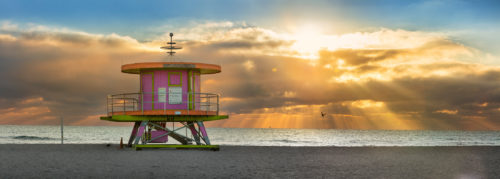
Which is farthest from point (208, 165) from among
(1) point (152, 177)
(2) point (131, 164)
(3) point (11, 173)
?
(3) point (11, 173)

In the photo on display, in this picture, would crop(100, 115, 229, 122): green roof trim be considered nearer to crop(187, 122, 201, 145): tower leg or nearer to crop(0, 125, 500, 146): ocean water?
crop(187, 122, 201, 145): tower leg

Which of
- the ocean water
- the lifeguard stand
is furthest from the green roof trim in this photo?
the ocean water

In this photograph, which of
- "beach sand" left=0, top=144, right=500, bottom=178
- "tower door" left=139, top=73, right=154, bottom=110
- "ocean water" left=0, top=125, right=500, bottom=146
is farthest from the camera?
"ocean water" left=0, top=125, right=500, bottom=146

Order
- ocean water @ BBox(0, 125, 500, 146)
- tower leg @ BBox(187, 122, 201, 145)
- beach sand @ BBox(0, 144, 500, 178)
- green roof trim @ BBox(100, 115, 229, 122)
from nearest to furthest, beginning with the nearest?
beach sand @ BBox(0, 144, 500, 178) → green roof trim @ BBox(100, 115, 229, 122) → tower leg @ BBox(187, 122, 201, 145) → ocean water @ BBox(0, 125, 500, 146)

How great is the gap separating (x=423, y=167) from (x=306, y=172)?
514 cm

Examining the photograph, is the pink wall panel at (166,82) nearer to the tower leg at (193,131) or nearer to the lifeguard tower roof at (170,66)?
the lifeguard tower roof at (170,66)

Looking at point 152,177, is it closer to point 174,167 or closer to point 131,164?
point 174,167

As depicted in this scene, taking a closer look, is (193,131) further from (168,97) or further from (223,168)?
(223,168)

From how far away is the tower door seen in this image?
27.4 metres

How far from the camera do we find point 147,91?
27578mm

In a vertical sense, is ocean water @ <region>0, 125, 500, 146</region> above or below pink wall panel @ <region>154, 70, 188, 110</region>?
below

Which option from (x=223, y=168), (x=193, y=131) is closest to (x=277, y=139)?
(x=193, y=131)

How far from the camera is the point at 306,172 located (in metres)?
17.0

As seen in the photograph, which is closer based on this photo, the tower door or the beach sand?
the beach sand
